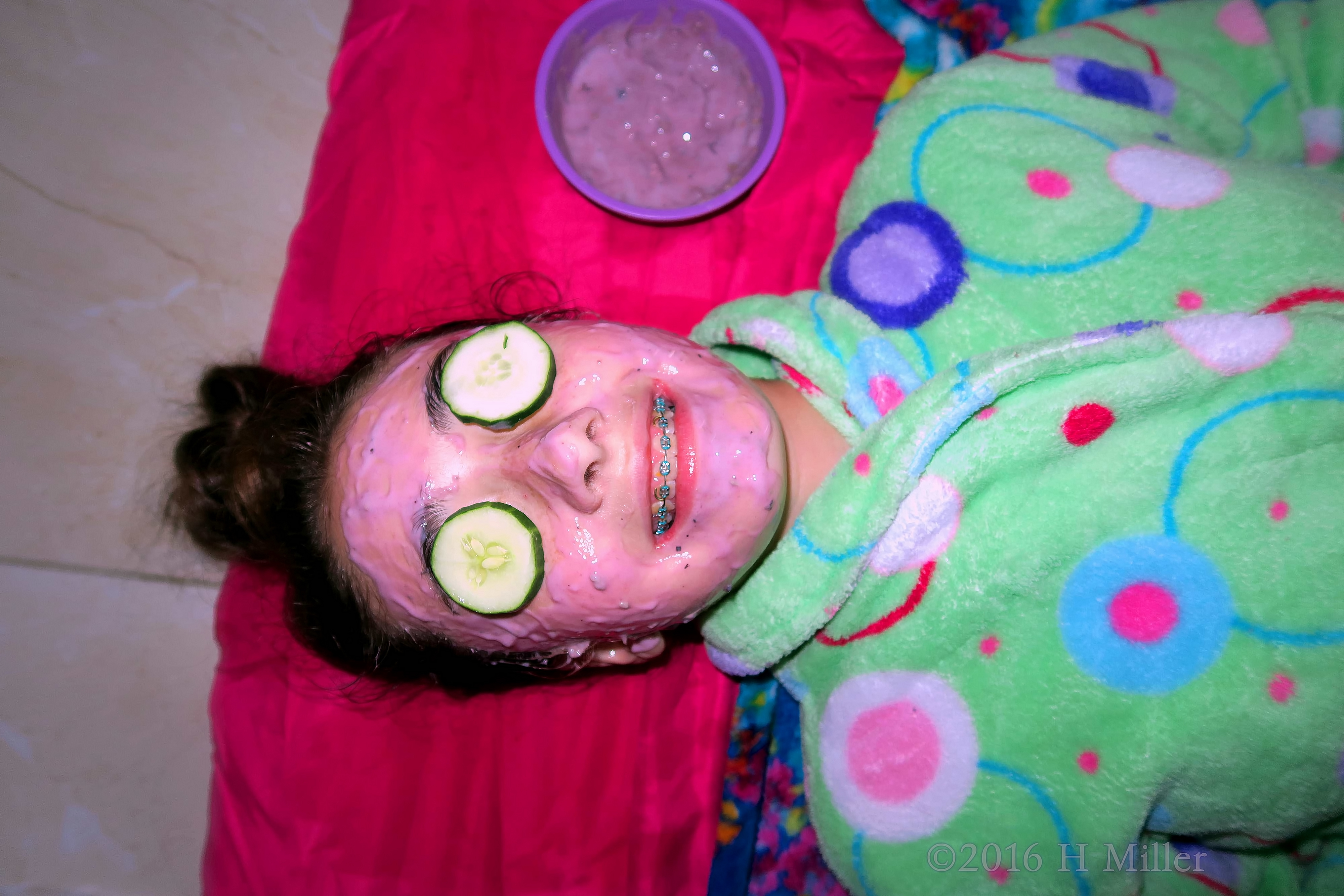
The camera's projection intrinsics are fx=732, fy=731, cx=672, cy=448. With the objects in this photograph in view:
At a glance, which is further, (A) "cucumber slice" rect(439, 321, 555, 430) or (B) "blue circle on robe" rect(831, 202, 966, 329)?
(B) "blue circle on robe" rect(831, 202, 966, 329)

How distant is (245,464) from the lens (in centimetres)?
118

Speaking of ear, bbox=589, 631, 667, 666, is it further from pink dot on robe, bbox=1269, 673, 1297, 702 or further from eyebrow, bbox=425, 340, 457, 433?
pink dot on robe, bbox=1269, 673, 1297, 702

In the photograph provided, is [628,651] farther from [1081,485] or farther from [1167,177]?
[1167,177]

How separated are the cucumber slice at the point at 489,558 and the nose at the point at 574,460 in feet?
0.20

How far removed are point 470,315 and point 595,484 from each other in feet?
2.56

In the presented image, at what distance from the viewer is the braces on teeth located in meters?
0.87

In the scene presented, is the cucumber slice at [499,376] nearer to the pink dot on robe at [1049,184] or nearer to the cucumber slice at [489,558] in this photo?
the cucumber slice at [489,558]

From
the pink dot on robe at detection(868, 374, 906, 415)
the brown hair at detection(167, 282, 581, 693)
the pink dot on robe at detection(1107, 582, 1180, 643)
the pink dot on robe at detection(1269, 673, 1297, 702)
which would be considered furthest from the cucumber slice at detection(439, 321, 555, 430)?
the pink dot on robe at detection(1269, 673, 1297, 702)

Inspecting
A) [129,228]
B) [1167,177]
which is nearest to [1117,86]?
[1167,177]

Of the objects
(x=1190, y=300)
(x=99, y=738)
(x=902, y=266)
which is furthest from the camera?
(x=99, y=738)

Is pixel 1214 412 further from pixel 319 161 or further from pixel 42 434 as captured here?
pixel 42 434

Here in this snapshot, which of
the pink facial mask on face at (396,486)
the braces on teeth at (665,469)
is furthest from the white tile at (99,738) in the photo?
the braces on teeth at (665,469)

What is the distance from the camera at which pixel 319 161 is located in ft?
4.96

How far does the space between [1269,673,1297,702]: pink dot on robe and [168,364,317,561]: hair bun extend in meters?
1.31
